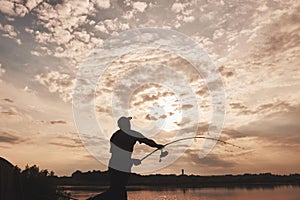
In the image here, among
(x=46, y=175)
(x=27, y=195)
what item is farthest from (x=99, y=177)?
(x=46, y=175)

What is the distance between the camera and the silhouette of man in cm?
887

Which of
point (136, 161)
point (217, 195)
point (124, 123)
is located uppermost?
point (217, 195)

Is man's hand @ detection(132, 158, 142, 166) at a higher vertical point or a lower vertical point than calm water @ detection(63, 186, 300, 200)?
lower

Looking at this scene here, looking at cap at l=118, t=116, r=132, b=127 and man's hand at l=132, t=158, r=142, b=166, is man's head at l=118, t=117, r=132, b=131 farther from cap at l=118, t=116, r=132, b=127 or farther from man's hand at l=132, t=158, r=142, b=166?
man's hand at l=132, t=158, r=142, b=166

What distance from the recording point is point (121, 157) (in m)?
8.97

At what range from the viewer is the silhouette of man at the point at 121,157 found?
887cm

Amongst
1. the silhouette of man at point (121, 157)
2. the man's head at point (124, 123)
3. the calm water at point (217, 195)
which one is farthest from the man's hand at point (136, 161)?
the calm water at point (217, 195)

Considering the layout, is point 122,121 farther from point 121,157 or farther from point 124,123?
point 121,157

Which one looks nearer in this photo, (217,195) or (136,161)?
(136,161)

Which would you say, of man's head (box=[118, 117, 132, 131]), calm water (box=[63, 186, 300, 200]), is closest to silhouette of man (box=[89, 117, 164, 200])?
man's head (box=[118, 117, 132, 131])

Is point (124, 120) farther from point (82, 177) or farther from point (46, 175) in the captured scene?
point (46, 175)

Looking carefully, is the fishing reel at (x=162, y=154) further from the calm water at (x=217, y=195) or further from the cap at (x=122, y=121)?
the calm water at (x=217, y=195)

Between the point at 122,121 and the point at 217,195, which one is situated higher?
the point at 217,195

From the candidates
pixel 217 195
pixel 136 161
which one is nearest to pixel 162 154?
pixel 136 161
